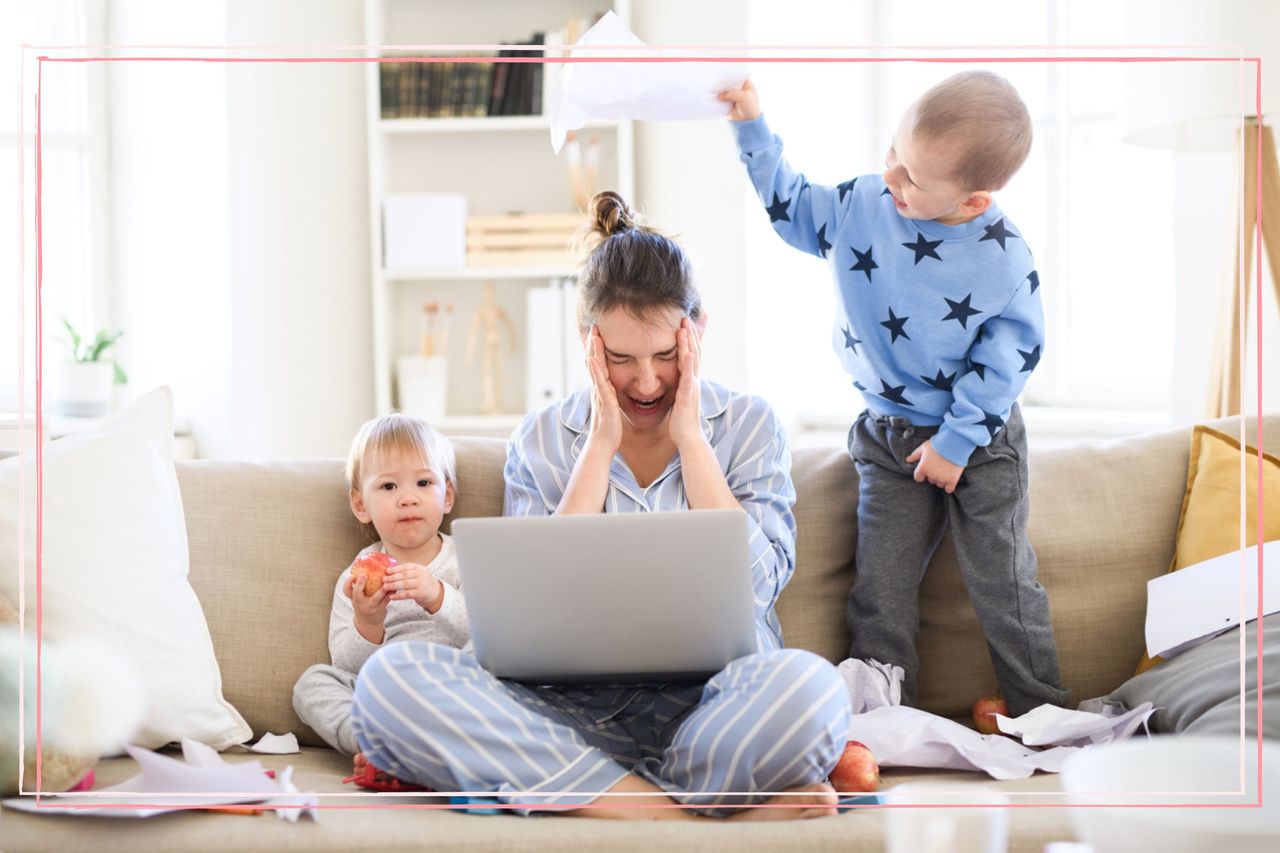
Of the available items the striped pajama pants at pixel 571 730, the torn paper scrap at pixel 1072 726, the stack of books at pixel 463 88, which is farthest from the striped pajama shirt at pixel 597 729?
the stack of books at pixel 463 88

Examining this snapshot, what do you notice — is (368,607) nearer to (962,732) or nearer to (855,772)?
(855,772)

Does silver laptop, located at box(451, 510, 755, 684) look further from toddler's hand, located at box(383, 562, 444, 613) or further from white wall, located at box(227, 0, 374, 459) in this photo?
white wall, located at box(227, 0, 374, 459)

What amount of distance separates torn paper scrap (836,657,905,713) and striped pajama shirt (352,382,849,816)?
279 mm

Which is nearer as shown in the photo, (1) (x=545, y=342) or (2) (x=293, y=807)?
(2) (x=293, y=807)

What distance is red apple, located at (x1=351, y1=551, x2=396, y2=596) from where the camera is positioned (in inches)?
53.6

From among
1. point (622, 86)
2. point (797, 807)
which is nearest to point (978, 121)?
point (622, 86)

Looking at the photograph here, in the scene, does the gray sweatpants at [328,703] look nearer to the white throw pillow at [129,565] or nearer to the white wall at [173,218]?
the white throw pillow at [129,565]

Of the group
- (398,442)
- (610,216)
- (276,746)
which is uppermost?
(610,216)

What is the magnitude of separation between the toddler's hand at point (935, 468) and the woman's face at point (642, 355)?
0.35 m

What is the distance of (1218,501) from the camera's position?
1527 millimetres

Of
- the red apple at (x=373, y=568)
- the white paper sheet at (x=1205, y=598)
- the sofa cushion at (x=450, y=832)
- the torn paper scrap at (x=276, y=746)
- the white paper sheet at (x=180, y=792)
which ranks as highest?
the red apple at (x=373, y=568)

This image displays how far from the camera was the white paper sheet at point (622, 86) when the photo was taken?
1.09m

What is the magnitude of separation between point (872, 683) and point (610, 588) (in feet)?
1.85

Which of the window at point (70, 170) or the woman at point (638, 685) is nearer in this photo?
the woman at point (638, 685)
